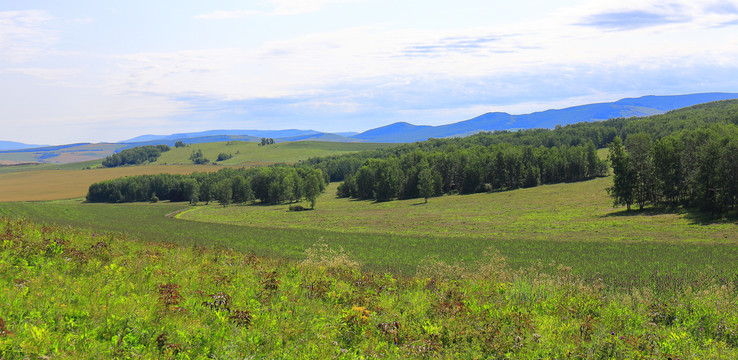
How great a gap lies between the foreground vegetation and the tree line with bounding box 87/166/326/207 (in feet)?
333

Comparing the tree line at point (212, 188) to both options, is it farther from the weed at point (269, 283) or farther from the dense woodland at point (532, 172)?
the weed at point (269, 283)

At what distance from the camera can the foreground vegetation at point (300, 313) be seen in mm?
7547

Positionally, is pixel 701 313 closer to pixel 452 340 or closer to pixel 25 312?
pixel 452 340

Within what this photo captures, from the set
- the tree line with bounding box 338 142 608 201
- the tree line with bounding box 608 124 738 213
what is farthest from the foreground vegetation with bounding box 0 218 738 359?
the tree line with bounding box 338 142 608 201

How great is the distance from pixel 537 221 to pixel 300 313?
5790 centimetres

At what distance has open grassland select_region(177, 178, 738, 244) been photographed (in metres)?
45.3

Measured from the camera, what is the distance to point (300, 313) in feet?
31.4

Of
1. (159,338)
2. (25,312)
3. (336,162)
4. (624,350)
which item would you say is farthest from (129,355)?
(336,162)

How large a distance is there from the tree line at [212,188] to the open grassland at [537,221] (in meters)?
36.0

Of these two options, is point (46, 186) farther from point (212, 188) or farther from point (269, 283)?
point (269, 283)

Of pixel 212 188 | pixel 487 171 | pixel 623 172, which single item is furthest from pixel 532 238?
pixel 212 188

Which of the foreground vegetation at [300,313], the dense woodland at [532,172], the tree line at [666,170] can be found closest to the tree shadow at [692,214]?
the tree line at [666,170]

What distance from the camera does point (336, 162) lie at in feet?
628

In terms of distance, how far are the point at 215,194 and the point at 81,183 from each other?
232 feet
